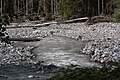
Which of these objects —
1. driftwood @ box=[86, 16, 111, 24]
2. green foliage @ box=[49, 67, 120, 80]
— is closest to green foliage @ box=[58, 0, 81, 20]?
driftwood @ box=[86, 16, 111, 24]

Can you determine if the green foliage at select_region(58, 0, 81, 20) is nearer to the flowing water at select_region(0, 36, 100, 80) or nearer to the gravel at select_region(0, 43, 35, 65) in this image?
the flowing water at select_region(0, 36, 100, 80)

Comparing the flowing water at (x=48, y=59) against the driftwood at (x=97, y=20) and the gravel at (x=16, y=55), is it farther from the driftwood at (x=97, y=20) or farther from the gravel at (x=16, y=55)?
the driftwood at (x=97, y=20)

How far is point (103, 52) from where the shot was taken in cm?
1382

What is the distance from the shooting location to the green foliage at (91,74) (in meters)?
3.54

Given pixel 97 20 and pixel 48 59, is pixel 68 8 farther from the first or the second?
pixel 48 59

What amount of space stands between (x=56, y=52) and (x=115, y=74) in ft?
39.4

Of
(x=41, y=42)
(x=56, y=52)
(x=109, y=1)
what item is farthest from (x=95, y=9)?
(x=56, y=52)

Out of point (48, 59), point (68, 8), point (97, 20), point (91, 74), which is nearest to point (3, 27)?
point (91, 74)

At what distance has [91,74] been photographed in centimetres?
369

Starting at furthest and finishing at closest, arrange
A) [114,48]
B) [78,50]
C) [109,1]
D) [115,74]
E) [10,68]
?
[109,1], [78,50], [114,48], [10,68], [115,74]

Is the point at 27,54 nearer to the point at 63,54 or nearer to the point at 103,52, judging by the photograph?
the point at 63,54

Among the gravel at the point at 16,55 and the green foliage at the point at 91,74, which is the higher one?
the green foliage at the point at 91,74

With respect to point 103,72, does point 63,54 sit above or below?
below

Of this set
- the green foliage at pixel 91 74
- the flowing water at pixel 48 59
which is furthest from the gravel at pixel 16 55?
the green foliage at pixel 91 74
